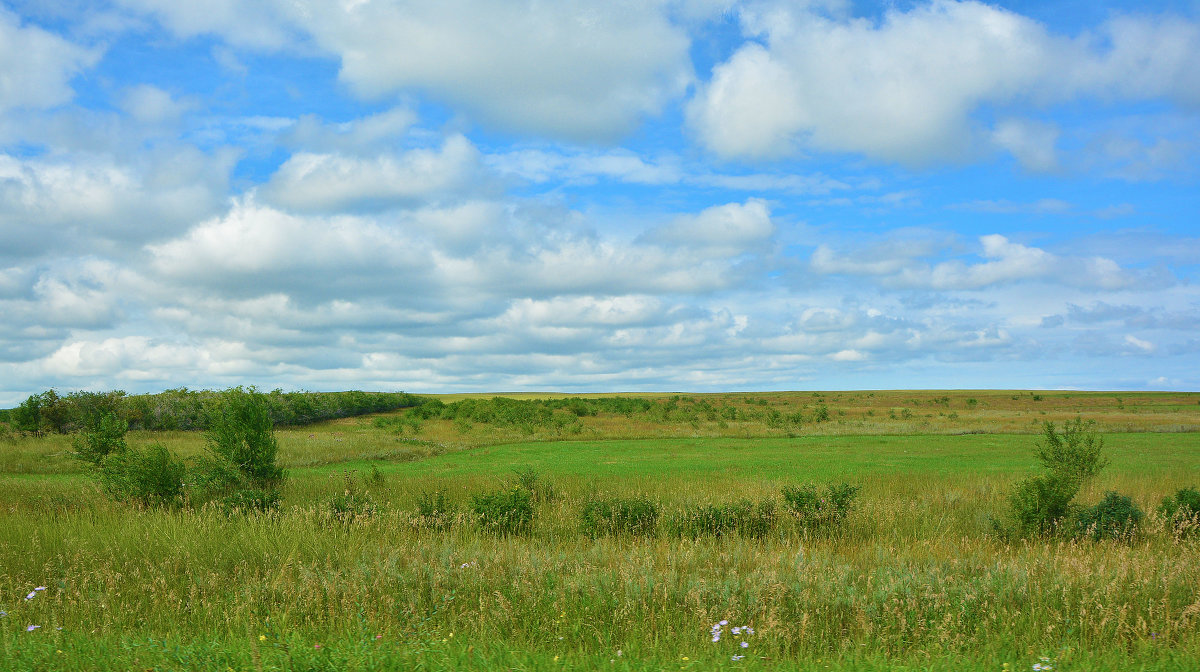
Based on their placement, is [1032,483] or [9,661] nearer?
[9,661]

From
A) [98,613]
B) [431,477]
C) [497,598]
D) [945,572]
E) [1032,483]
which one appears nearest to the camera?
[497,598]

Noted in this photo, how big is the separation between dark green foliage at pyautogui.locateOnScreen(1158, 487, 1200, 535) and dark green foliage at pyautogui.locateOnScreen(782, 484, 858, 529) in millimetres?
5917

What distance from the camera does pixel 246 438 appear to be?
18719 millimetres

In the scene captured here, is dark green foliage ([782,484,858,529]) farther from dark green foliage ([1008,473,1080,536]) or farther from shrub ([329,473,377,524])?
shrub ([329,473,377,524])

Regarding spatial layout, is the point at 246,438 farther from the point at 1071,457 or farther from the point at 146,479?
the point at 1071,457

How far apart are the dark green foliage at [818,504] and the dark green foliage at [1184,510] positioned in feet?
19.4

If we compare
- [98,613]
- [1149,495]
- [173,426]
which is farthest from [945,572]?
[173,426]

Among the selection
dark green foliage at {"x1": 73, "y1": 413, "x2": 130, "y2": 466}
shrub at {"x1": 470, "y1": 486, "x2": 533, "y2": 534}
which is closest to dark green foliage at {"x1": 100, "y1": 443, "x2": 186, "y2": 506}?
dark green foliage at {"x1": 73, "y1": 413, "x2": 130, "y2": 466}

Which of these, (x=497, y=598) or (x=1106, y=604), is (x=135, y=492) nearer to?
(x=497, y=598)

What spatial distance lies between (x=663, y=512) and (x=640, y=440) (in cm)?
3138

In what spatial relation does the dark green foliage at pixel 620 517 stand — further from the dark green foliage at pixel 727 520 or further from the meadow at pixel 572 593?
the dark green foliage at pixel 727 520

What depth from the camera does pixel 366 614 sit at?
746 centimetres

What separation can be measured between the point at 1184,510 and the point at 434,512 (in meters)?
15.8

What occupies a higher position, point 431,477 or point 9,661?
point 9,661
